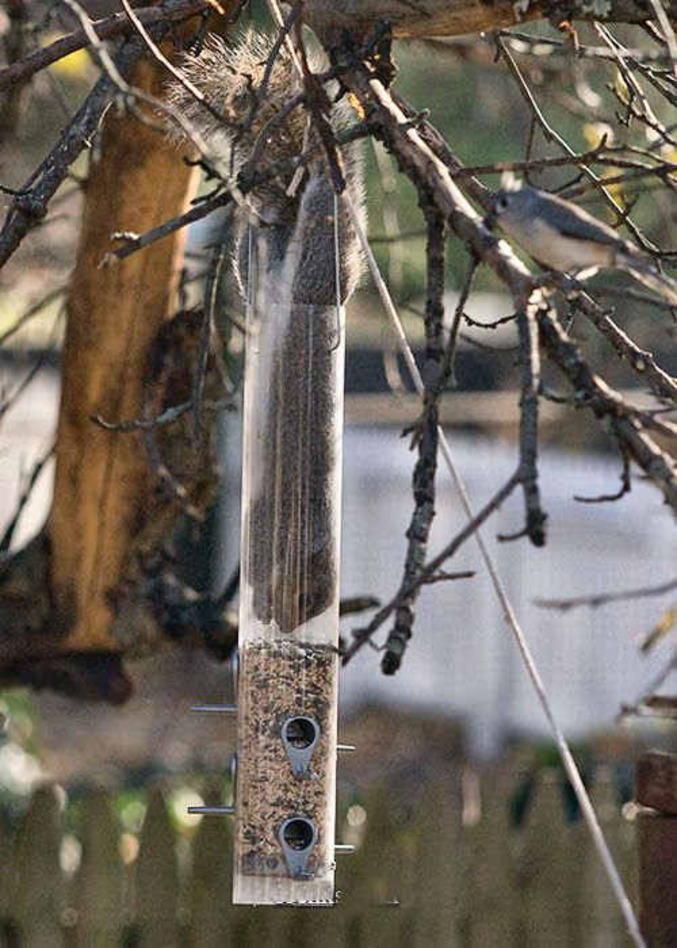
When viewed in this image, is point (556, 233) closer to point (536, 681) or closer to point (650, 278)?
point (650, 278)

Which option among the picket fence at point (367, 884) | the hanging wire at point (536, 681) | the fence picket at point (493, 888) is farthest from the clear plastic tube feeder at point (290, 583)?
the fence picket at point (493, 888)

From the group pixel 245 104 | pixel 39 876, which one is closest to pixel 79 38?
pixel 245 104

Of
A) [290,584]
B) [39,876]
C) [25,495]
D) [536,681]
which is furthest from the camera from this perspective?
[39,876]

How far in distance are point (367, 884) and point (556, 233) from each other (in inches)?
96.0

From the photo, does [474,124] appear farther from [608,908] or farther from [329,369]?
[329,369]

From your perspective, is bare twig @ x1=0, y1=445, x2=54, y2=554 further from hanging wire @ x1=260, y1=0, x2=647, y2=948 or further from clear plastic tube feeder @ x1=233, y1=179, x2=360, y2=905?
hanging wire @ x1=260, y1=0, x2=647, y2=948

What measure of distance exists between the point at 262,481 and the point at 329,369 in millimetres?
174

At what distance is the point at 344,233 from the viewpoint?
1995mm

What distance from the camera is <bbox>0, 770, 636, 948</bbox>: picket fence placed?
142 inches

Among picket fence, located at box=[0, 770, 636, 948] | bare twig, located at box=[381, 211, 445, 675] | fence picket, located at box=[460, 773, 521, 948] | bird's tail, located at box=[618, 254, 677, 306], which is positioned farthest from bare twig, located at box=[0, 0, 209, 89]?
fence picket, located at box=[460, 773, 521, 948]

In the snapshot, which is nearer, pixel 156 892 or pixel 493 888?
pixel 156 892

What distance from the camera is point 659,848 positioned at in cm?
223

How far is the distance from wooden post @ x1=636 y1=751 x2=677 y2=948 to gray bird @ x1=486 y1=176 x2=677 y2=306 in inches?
34.1

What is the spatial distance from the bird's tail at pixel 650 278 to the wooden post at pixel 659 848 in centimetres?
88
